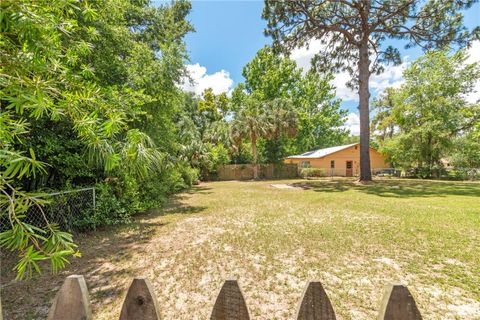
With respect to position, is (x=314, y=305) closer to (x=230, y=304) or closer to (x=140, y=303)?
(x=230, y=304)

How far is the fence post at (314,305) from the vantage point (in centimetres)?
95

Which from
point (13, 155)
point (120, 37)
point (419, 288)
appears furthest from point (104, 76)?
point (419, 288)

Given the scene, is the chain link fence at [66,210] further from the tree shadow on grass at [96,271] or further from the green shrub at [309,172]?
the green shrub at [309,172]

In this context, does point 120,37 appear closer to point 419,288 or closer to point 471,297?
point 419,288

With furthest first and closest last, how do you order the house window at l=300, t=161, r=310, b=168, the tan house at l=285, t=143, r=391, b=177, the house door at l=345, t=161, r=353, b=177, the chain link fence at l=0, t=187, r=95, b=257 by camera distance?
the house door at l=345, t=161, r=353, b=177
the house window at l=300, t=161, r=310, b=168
the tan house at l=285, t=143, r=391, b=177
the chain link fence at l=0, t=187, r=95, b=257

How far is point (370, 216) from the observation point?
6582 mm

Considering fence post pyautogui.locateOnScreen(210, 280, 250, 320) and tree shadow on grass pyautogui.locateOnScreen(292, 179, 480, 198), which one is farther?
tree shadow on grass pyautogui.locateOnScreen(292, 179, 480, 198)

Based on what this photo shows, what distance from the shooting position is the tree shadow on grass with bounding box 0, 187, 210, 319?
2.63m

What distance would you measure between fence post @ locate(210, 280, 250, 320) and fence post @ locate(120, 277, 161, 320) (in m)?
0.26

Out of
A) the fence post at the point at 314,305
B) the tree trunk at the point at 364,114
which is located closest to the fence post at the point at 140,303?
the fence post at the point at 314,305

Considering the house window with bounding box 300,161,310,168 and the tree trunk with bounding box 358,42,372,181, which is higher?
the tree trunk with bounding box 358,42,372,181

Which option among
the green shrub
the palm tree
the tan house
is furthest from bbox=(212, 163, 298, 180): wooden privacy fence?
the palm tree

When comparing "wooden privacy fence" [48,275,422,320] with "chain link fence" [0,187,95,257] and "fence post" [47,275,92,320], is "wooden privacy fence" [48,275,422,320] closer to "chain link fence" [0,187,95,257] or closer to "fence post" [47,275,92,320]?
"fence post" [47,275,92,320]

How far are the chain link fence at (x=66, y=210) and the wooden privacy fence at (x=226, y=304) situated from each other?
13.8 feet
